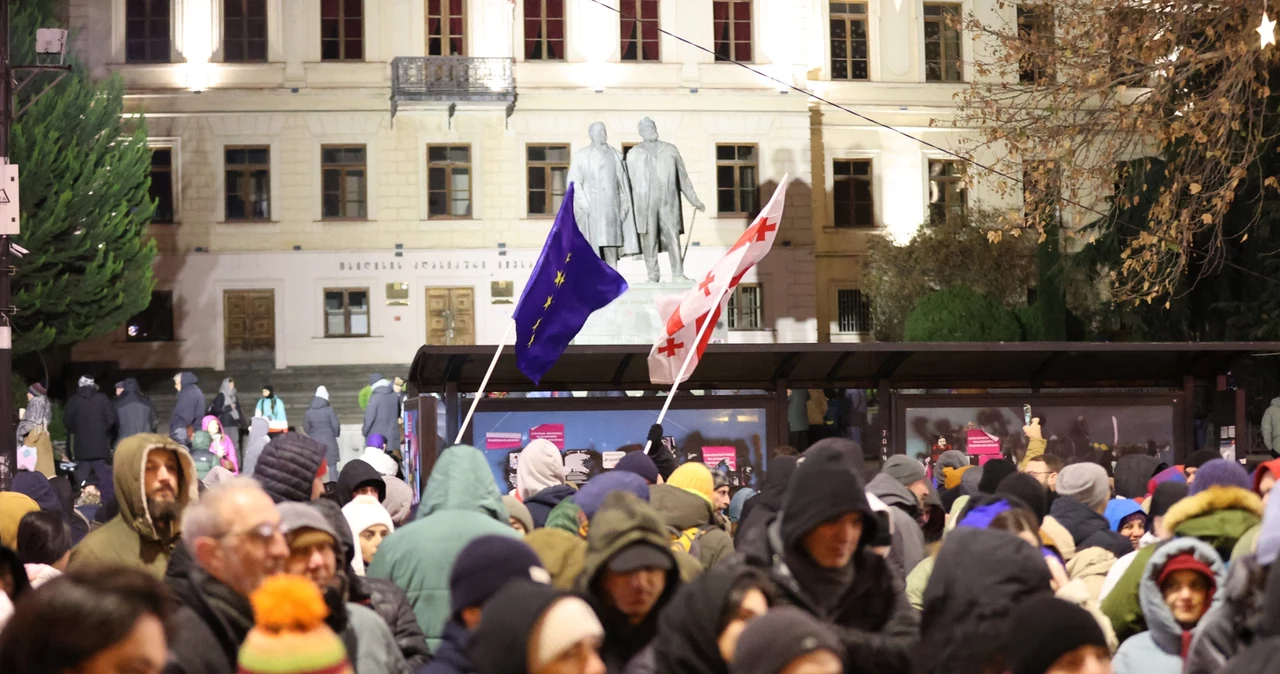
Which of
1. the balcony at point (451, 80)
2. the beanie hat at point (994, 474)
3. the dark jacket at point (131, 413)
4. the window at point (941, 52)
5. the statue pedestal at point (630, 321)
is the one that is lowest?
the beanie hat at point (994, 474)

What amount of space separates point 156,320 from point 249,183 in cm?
362

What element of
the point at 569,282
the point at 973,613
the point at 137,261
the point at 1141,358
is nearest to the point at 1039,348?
the point at 1141,358

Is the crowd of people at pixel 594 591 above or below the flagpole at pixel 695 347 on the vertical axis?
below

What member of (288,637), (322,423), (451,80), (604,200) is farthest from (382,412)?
(288,637)

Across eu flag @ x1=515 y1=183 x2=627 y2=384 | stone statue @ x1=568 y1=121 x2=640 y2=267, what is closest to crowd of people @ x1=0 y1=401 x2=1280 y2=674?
eu flag @ x1=515 y1=183 x2=627 y2=384

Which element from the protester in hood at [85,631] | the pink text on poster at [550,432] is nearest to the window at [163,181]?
the pink text on poster at [550,432]

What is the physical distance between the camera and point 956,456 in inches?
486

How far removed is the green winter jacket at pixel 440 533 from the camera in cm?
544

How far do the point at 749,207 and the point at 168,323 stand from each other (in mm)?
12925

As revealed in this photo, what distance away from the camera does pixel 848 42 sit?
132 ft

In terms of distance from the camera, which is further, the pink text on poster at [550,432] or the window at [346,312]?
the window at [346,312]

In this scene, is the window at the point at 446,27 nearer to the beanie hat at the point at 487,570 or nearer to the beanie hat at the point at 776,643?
the beanie hat at the point at 487,570

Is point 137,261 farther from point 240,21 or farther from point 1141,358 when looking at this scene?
point 1141,358

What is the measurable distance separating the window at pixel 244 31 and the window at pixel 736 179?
33.9 ft
